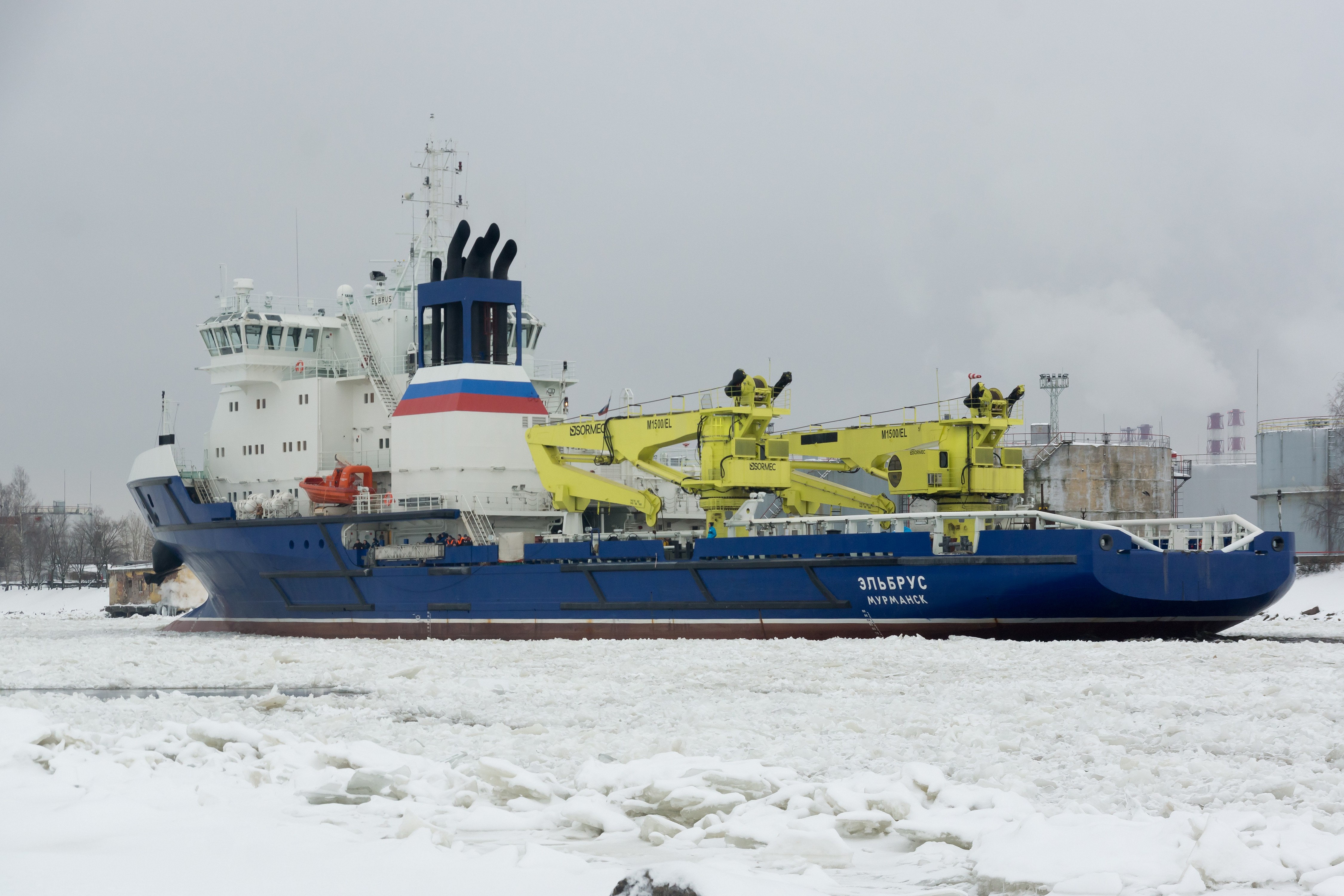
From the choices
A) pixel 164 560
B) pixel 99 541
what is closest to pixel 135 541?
pixel 99 541

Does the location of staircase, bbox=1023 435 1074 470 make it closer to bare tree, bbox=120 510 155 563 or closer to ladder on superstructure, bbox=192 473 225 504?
ladder on superstructure, bbox=192 473 225 504

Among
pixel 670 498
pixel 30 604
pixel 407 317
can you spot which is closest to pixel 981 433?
pixel 670 498

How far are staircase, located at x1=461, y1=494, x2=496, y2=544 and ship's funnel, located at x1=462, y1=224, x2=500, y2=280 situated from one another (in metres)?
4.09

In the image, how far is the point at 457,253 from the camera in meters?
25.7

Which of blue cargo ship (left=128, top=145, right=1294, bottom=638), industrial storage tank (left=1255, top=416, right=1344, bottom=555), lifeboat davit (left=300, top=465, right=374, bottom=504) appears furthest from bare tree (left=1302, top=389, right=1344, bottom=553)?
lifeboat davit (left=300, top=465, right=374, bottom=504)

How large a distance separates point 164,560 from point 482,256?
40.6 feet

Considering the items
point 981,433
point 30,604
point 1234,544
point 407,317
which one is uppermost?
point 407,317

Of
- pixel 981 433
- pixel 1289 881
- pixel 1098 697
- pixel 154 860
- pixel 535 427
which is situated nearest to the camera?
pixel 1289 881

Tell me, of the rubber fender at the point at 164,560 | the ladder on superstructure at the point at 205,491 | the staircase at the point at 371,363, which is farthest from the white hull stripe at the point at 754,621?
the rubber fender at the point at 164,560

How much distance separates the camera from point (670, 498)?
26.6 meters

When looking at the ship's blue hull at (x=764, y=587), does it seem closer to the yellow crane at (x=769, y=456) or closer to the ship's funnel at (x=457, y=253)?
the yellow crane at (x=769, y=456)

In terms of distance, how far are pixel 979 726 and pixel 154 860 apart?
17.9ft

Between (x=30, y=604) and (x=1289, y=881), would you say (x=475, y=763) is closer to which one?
(x=1289, y=881)

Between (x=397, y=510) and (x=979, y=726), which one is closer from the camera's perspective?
(x=979, y=726)
